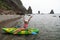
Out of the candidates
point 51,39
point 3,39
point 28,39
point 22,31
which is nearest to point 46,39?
point 51,39

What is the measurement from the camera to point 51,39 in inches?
691

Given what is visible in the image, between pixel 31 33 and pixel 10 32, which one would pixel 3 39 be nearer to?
pixel 10 32

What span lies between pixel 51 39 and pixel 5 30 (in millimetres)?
5568

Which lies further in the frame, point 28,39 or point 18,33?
point 18,33

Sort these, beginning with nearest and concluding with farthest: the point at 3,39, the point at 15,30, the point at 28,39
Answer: the point at 3,39, the point at 28,39, the point at 15,30

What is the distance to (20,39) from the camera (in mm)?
16344

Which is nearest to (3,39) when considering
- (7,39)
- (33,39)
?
(7,39)

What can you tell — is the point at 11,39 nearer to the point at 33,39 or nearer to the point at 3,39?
the point at 3,39

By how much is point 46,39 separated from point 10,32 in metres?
4.46

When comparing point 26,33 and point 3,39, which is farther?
point 26,33

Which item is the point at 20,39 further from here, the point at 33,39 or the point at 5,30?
the point at 5,30

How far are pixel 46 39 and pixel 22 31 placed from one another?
3.37 metres

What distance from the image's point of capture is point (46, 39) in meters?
17.3

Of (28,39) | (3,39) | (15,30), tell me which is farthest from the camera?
(15,30)
